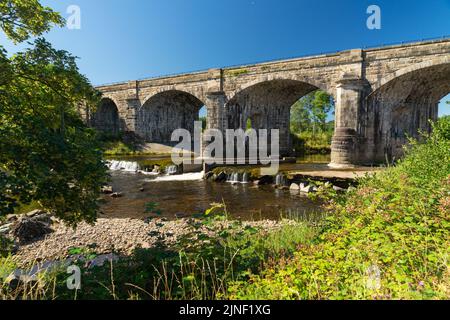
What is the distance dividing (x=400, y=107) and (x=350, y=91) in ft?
17.6

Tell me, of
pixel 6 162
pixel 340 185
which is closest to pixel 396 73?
pixel 340 185

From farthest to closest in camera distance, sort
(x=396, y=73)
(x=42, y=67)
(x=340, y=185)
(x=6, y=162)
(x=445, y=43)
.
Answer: (x=396, y=73)
(x=445, y=43)
(x=340, y=185)
(x=42, y=67)
(x=6, y=162)

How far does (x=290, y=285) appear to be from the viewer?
115 inches

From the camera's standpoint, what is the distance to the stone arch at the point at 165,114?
1303 inches

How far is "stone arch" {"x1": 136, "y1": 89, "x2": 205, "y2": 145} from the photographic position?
1303 inches

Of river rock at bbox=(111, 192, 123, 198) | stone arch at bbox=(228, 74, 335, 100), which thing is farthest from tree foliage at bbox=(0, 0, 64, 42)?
stone arch at bbox=(228, 74, 335, 100)

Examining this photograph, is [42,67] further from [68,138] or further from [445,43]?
[445,43]

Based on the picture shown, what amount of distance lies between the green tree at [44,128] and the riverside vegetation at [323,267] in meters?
1.13

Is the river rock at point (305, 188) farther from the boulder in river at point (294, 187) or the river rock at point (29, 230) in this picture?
the river rock at point (29, 230)

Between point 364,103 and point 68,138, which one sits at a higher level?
point 364,103

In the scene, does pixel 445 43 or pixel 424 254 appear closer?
pixel 424 254

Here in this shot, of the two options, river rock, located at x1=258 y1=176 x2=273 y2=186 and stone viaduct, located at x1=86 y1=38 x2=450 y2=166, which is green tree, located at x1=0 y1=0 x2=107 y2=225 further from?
stone viaduct, located at x1=86 y1=38 x2=450 y2=166
